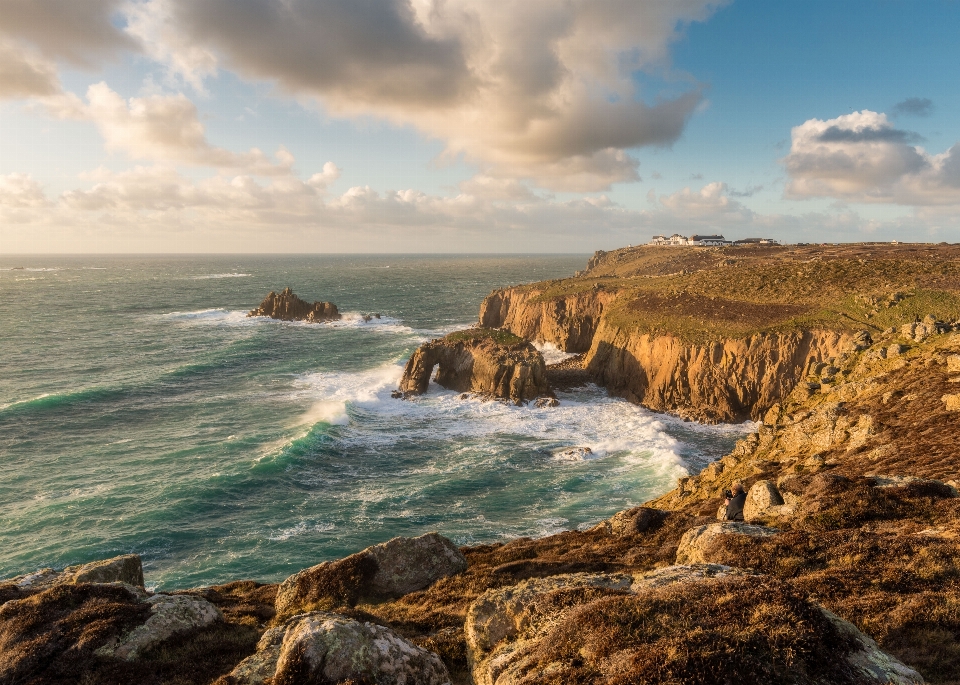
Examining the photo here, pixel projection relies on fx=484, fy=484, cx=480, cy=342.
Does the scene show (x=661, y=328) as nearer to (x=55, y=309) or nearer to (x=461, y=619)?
(x=461, y=619)

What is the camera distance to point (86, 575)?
15.8 metres

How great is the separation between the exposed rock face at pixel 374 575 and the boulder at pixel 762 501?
447 inches

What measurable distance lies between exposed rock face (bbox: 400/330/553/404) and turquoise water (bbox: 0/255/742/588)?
241 centimetres

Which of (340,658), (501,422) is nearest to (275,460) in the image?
(501,422)

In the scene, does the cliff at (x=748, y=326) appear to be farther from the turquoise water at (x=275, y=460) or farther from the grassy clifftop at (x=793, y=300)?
the turquoise water at (x=275, y=460)

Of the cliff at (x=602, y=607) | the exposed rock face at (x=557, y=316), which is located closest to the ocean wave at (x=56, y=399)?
the cliff at (x=602, y=607)

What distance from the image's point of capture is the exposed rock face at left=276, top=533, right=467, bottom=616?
50.3ft

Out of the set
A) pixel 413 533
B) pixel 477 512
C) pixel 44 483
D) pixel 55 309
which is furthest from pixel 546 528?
pixel 55 309

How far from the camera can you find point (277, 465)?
134 ft

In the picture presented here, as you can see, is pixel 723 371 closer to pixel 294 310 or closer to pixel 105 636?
pixel 105 636

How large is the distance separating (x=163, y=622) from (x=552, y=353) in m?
71.6

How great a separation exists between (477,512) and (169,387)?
159 feet

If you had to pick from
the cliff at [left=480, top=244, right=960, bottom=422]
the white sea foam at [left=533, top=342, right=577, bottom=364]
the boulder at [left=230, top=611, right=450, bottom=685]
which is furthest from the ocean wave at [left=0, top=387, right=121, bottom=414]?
the boulder at [left=230, top=611, right=450, bottom=685]

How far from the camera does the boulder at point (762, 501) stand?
722 inches
